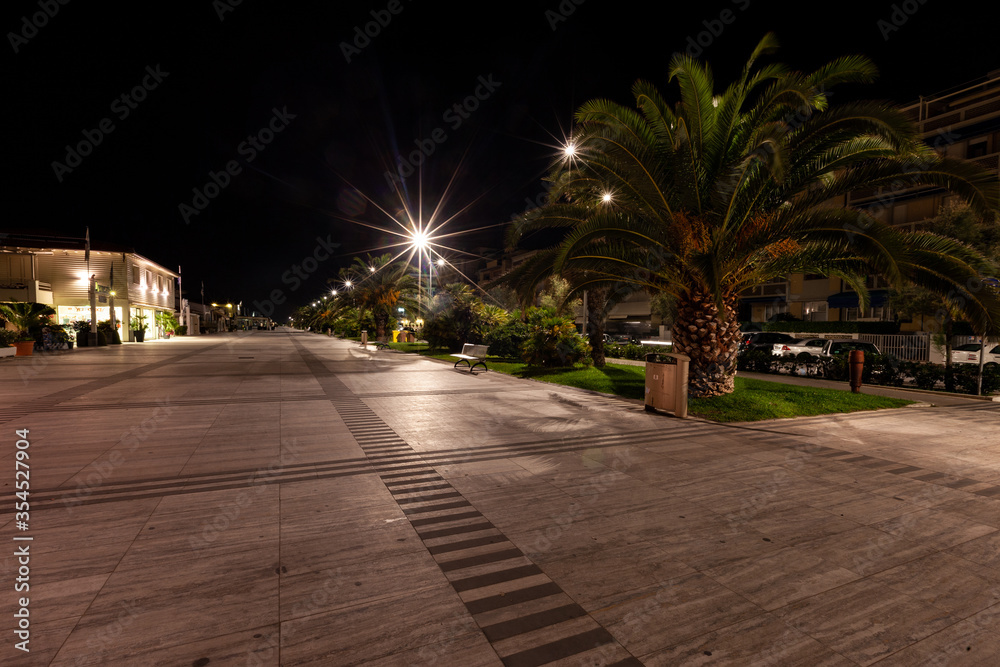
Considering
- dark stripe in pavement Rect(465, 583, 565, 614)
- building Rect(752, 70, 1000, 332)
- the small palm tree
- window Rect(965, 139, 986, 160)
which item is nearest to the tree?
building Rect(752, 70, 1000, 332)

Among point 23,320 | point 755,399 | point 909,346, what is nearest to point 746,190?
point 755,399

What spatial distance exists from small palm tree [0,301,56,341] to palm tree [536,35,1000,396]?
3107 cm

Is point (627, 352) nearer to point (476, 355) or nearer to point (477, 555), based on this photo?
point (476, 355)

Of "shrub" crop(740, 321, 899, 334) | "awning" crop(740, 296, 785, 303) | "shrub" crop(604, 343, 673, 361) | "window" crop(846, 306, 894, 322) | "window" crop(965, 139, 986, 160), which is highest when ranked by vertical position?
"window" crop(965, 139, 986, 160)

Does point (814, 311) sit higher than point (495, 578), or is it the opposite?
point (814, 311)

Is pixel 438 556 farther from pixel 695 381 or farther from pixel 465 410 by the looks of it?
pixel 695 381

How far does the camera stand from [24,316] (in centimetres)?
2494

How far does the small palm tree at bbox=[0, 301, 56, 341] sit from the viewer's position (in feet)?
79.2

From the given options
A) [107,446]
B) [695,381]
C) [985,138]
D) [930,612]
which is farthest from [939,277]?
[985,138]

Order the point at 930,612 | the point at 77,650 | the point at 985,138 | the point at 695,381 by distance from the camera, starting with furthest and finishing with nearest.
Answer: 1. the point at 985,138
2. the point at 695,381
3. the point at 930,612
4. the point at 77,650

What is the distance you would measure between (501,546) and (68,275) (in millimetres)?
48988

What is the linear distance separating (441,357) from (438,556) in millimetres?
20413

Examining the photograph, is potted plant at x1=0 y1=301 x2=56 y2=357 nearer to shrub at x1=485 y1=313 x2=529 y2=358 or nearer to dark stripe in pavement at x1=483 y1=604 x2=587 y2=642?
shrub at x1=485 y1=313 x2=529 y2=358

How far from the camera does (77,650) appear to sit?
7.63 feet
